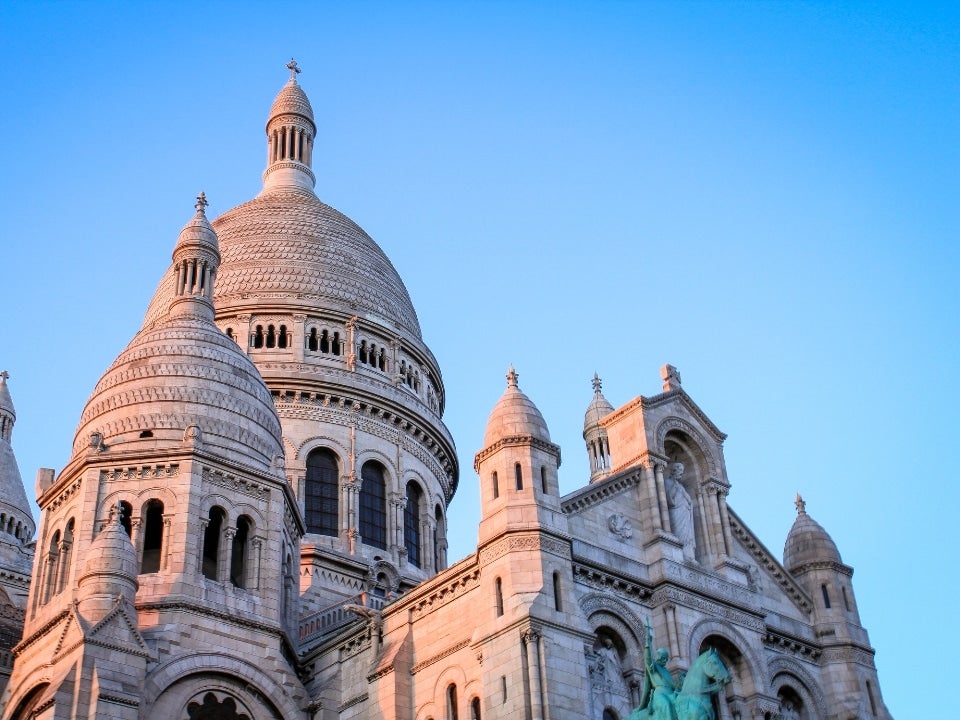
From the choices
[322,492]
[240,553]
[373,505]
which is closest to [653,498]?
[240,553]

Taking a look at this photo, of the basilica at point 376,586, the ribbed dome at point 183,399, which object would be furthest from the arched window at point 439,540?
the ribbed dome at point 183,399

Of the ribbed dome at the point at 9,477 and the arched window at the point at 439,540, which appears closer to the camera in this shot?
the arched window at the point at 439,540

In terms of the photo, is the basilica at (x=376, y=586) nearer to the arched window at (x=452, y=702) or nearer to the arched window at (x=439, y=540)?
the arched window at (x=452, y=702)

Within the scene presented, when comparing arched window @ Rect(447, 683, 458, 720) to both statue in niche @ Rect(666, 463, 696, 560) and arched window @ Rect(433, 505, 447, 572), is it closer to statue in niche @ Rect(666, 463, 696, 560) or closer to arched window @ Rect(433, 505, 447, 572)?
statue in niche @ Rect(666, 463, 696, 560)

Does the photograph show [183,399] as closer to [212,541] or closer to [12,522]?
[212,541]

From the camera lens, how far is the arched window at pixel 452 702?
103ft

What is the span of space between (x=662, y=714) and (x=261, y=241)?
1267 inches

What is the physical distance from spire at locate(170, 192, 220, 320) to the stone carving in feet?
50.3

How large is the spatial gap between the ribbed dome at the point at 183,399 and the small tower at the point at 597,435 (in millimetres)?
14366

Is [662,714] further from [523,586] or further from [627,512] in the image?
[627,512]

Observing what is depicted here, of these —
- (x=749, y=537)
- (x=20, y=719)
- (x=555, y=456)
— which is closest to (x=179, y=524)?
(x=20, y=719)

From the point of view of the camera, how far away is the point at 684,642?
33.1 metres

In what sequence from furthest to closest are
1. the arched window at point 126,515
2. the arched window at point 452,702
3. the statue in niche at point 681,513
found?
the statue in niche at point 681,513, the arched window at point 126,515, the arched window at point 452,702

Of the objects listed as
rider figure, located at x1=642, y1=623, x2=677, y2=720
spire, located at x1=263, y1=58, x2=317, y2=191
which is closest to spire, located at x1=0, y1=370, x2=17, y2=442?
spire, located at x1=263, y1=58, x2=317, y2=191
